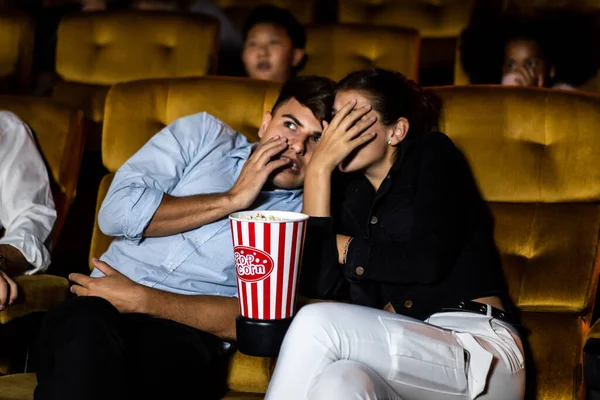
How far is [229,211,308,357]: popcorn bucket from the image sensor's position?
1379mm

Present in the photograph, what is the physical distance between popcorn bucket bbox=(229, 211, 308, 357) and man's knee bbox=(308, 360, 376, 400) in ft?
0.35

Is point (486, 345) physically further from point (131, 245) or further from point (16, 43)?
point (16, 43)

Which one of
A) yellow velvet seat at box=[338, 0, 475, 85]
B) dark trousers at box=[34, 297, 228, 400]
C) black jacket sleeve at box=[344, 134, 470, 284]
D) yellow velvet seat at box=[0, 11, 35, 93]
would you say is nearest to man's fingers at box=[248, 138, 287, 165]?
black jacket sleeve at box=[344, 134, 470, 284]

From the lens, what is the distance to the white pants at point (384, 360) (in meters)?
1.38

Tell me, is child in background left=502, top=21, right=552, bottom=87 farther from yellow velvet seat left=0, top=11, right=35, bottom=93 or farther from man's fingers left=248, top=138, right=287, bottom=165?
yellow velvet seat left=0, top=11, right=35, bottom=93

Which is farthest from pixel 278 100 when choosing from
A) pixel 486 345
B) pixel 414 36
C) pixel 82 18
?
pixel 82 18

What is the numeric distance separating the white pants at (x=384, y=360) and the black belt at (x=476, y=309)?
3.6 inches

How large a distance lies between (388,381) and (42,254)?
93 cm

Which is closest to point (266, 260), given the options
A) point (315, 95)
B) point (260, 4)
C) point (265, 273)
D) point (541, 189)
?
point (265, 273)

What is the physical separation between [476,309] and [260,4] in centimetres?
289

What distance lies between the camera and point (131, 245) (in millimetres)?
1933

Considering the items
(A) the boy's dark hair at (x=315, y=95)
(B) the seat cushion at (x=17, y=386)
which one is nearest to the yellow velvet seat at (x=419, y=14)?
(A) the boy's dark hair at (x=315, y=95)

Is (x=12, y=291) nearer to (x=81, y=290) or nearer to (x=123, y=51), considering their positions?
(x=81, y=290)

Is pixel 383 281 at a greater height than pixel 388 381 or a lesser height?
greater
